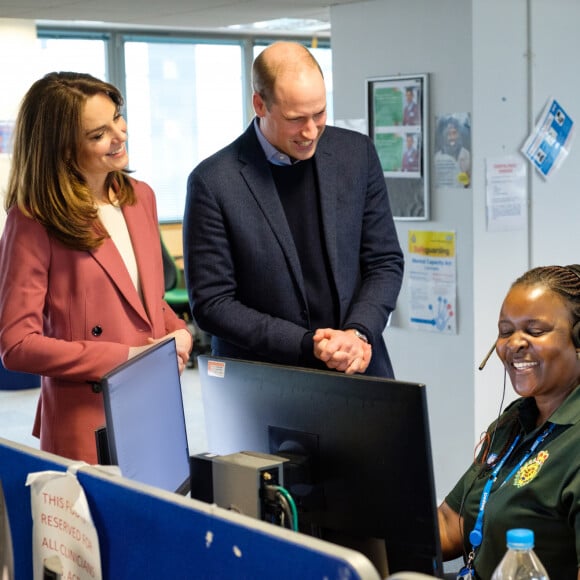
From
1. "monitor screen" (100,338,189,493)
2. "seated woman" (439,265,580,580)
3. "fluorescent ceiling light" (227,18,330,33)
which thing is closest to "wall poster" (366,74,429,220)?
"seated woman" (439,265,580,580)

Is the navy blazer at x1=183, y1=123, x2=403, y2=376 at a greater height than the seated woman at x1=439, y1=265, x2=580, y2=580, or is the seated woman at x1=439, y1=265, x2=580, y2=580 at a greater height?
the navy blazer at x1=183, y1=123, x2=403, y2=376

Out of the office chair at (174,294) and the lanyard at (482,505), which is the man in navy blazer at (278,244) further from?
the office chair at (174,294)

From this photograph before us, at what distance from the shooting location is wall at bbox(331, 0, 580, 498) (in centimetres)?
374

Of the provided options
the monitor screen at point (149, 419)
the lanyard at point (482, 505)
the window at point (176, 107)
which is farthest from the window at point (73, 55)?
the lanyard at point (482, 505)

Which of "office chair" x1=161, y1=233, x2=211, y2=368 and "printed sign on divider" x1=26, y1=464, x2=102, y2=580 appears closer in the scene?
"printed sign on divider" x1=26, y1=464, x2=102, y2=580

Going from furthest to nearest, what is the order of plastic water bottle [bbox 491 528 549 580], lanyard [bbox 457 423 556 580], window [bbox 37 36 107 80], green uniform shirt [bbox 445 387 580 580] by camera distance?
window [bbox 37 36 107 80], lanyard [bbox 457 423 556 580], green uniform shirt [bbox 445 387 580 580], plastic water bottle [bbox 491 528 549 580]

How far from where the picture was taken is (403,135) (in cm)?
396

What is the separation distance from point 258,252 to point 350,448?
94cm

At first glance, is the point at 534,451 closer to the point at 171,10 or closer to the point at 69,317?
the point at 69,317

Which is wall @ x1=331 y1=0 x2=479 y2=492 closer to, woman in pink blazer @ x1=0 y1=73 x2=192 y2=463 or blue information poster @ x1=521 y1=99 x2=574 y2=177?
blue information poster @ x1=521 y1=99 x2=574 y2=177

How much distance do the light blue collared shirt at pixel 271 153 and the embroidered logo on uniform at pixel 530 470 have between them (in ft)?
3.26

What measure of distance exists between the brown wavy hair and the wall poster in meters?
1.80

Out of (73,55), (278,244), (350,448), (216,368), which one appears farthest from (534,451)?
(73,55)

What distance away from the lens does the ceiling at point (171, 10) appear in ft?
12.4
